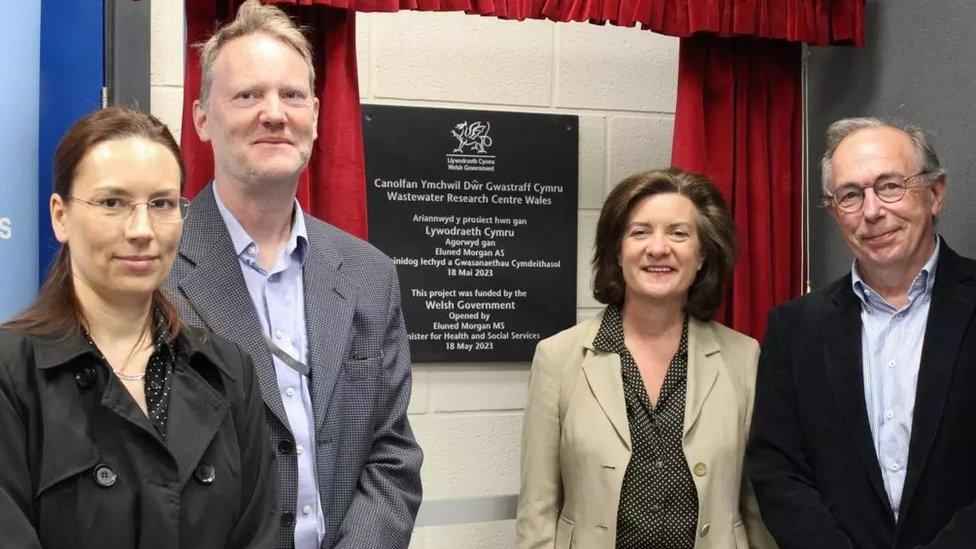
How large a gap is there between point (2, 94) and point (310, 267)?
677mm

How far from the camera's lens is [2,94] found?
1.79 meters

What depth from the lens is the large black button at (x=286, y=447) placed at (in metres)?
1.52

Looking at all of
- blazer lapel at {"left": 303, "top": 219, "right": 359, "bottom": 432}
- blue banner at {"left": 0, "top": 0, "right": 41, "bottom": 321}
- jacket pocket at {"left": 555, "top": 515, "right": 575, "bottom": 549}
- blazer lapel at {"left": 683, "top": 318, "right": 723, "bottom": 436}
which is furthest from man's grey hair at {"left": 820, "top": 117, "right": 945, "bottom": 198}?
blue banner at {"left": 0, "top": 0, "right": 41, "bottom": 321}

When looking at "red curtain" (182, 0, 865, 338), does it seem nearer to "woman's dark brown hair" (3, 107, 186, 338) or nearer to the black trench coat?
"woman's dark brown hair" (3, 107, 186, 338)

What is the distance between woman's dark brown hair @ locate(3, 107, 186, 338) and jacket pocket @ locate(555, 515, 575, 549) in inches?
41.5

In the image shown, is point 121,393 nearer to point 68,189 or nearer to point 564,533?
point 68,189

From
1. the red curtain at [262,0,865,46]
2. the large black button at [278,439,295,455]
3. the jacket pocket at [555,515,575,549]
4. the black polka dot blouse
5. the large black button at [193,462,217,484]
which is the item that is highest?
the red curtain at [262,0,865,46]

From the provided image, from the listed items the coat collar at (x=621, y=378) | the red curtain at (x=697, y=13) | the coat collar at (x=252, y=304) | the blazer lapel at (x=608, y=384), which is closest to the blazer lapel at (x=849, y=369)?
the coat collar at (x=621, y=378)

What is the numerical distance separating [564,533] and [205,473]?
91 centimetres

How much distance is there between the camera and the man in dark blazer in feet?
5.43

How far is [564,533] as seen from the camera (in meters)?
1.96

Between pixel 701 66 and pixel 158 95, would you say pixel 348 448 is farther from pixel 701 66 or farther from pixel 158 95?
pixel 701 66

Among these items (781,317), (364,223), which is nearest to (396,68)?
(364,223)

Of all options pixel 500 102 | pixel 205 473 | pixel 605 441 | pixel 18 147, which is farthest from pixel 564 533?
pixel 18 147
